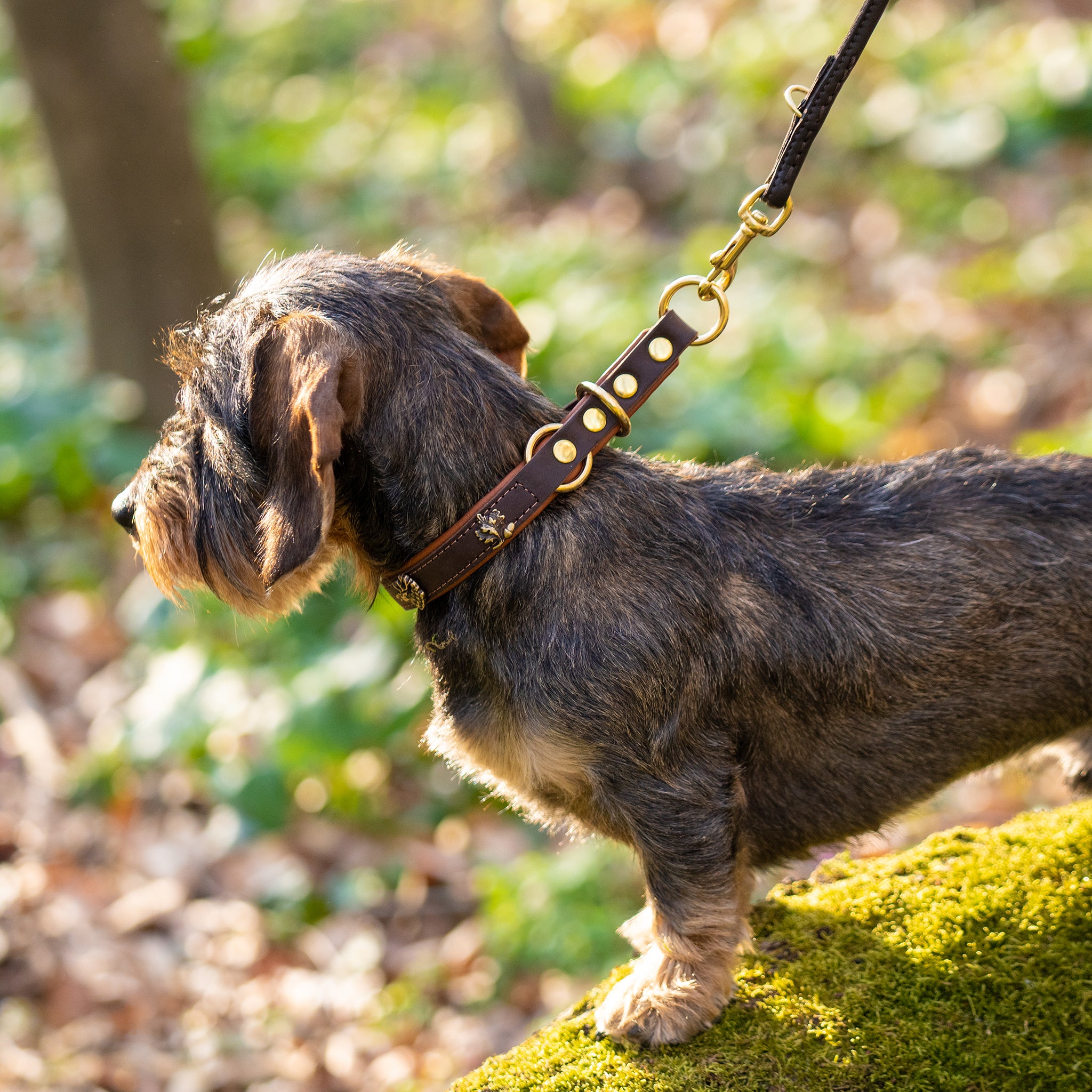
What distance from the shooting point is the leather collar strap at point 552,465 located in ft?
8.39

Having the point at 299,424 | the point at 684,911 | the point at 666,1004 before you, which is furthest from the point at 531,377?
the point at 666,1004

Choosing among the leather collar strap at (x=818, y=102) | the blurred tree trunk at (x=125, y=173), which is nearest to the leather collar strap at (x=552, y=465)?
the leather collar strap at (x=818, y=102)

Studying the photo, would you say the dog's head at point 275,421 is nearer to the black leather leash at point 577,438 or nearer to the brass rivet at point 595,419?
the black leather leash at point 577,438

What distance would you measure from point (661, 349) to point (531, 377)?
4223 millimetres

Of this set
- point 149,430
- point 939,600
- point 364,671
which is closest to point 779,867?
point 939,600

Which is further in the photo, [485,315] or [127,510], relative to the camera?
[485,315]

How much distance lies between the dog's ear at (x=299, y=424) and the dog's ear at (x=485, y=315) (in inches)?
17.7

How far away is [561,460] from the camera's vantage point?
101 inches

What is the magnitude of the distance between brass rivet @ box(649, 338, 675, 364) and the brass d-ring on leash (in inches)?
11.2

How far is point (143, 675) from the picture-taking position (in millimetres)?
6305

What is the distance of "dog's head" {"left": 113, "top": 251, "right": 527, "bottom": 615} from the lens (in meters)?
2.49

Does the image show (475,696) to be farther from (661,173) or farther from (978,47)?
(978,47)

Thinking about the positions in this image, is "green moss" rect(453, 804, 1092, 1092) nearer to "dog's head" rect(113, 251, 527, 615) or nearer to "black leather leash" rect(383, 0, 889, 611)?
"black leather leash" rect(383, 0, 889, 611)

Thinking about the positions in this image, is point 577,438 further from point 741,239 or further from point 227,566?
point 227,566
